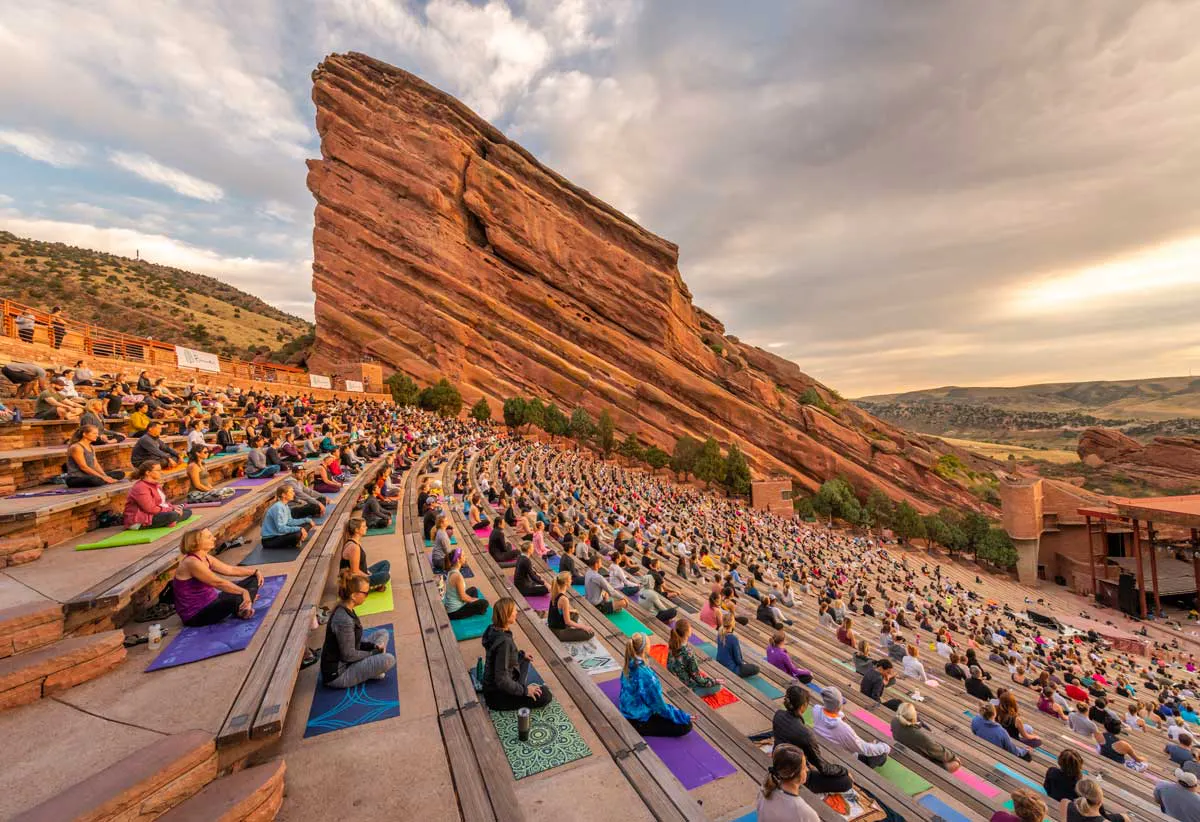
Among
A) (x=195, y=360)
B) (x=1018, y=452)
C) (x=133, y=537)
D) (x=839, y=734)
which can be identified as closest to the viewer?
(x=839, y=734)

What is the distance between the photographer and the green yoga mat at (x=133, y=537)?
5.88 m

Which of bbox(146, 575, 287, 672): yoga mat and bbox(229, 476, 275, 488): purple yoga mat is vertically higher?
bbox(229, 476, 275, 488): purple yoga mat

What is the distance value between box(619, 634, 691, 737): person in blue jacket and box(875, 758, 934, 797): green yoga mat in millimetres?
2604

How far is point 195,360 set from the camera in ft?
73.7

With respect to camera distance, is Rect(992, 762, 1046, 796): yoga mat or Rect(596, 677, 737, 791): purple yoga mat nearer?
Rect(596, 677, 737, 791): purple yoga mat

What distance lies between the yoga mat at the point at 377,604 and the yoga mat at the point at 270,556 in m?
1.22

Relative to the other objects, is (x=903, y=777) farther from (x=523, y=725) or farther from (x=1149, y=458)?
(x=1149, y=458)

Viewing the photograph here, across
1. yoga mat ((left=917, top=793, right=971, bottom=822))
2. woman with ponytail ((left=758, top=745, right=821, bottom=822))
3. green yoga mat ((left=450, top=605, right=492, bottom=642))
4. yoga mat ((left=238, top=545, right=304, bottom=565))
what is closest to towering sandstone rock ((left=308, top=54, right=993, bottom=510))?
yoga mat ((left=238, top=545, right=304, bottom=565))

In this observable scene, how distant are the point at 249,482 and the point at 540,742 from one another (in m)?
9.61

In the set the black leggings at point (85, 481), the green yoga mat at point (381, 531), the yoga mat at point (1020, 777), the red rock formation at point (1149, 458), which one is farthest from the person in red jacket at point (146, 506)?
the red rock formation at point (1149, 458)

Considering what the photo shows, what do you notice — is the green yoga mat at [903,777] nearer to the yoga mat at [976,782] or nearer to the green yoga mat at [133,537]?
the yoga mat at [976,782]

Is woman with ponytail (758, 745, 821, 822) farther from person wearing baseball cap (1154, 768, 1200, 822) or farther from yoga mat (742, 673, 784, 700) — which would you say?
person wearing baseball cap (1154, 768, 1200, 822)

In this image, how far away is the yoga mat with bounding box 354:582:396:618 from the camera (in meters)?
6.55

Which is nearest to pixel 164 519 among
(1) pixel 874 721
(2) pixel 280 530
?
(2) pixel 280 530
